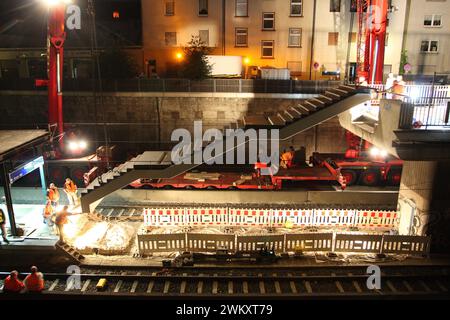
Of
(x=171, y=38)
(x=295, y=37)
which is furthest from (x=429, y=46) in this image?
(x=171, y=38)

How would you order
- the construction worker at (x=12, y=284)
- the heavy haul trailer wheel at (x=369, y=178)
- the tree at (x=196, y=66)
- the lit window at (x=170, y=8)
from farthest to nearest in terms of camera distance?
the lit window at (x=170, y=8) < the tree at (x=196, y=66) < the heavy haul trailer wheel at (x=369, y=178) < the construction worker at (x=12, y=284)

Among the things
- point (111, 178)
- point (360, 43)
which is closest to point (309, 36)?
point (360, 43)

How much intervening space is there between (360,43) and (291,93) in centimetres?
502

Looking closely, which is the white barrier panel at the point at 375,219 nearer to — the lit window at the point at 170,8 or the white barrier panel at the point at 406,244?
the white barrier panel at the point at 406,244

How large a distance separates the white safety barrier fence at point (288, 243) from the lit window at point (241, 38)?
66.9ft

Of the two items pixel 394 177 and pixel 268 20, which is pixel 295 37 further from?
pixel 394 177

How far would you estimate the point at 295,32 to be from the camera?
28.0 metres

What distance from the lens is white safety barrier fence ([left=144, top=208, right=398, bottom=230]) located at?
13789 millimetres

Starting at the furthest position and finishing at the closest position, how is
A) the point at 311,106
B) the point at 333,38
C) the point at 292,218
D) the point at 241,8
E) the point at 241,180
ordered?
the point at 241,8
the point at 333,38
the point at 241,180
the point at 311,106
the point at 292,218

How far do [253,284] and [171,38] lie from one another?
23.1 metres

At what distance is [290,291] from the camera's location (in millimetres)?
10336

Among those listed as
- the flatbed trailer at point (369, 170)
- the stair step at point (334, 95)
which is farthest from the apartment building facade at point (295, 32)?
the stair step at point (334, 95)

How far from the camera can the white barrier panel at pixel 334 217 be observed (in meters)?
13.8
